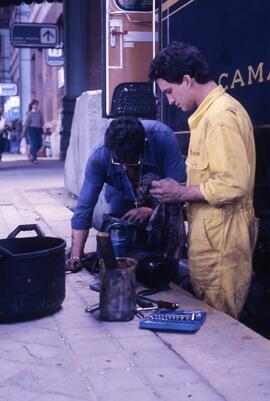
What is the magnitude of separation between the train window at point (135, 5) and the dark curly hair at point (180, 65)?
2.36 m

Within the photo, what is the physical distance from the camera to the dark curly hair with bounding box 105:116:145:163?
14.2 feet

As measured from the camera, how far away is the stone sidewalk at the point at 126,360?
2.88 meters

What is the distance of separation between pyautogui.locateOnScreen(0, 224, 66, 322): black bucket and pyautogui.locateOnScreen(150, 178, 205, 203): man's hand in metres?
0.65

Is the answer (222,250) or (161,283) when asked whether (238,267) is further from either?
(161,283)

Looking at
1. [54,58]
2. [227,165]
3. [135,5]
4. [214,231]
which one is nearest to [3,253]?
[214,231]

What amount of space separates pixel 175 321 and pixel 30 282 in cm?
84

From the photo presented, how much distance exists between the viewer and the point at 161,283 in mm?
4480

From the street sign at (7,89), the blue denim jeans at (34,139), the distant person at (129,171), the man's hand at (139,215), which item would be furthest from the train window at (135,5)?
the street sign at (7,89)

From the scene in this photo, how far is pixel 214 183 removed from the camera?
3.74 m

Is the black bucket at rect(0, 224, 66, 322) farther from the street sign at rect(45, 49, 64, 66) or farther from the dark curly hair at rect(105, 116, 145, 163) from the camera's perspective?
the street sign at rect(45, 49, 64, 66)

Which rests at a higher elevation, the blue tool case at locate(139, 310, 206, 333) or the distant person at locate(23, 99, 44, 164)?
the distant person at locate(23, 99, 44, 164)

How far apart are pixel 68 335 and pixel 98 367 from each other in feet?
1.75

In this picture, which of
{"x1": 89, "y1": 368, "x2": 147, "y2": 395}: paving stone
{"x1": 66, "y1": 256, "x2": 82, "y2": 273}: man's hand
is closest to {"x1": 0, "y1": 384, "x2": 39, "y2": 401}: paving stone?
{"x1": 89, "y1": 368, "x2": 147, "y2": 395}: paving stone

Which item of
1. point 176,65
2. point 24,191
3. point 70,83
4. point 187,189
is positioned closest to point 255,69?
point 176,65
